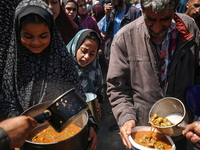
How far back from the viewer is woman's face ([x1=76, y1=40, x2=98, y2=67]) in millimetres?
2428

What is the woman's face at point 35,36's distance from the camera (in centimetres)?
139

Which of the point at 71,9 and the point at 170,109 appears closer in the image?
the point at 170,109

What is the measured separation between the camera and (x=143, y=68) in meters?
1.59

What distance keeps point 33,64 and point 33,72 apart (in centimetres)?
7

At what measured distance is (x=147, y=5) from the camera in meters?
1.32

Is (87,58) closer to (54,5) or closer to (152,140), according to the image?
(54,5)

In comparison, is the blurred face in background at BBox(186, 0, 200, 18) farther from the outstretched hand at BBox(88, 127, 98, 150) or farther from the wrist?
the wrist

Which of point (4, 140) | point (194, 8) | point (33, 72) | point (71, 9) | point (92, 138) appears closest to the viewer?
point (4, 140)

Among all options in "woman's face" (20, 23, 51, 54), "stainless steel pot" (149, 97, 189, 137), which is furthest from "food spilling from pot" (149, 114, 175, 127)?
"woman's face" (20, 23, 51, 54)

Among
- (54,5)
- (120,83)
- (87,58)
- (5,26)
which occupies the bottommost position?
(120,83)

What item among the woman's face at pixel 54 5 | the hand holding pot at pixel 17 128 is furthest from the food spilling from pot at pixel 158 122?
the woman's face at pixel 54 5

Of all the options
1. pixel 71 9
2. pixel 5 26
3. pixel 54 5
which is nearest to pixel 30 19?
pixel 5 26

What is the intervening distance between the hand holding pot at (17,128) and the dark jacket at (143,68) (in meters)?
0.83

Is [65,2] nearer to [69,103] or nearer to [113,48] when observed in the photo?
[113,48]
